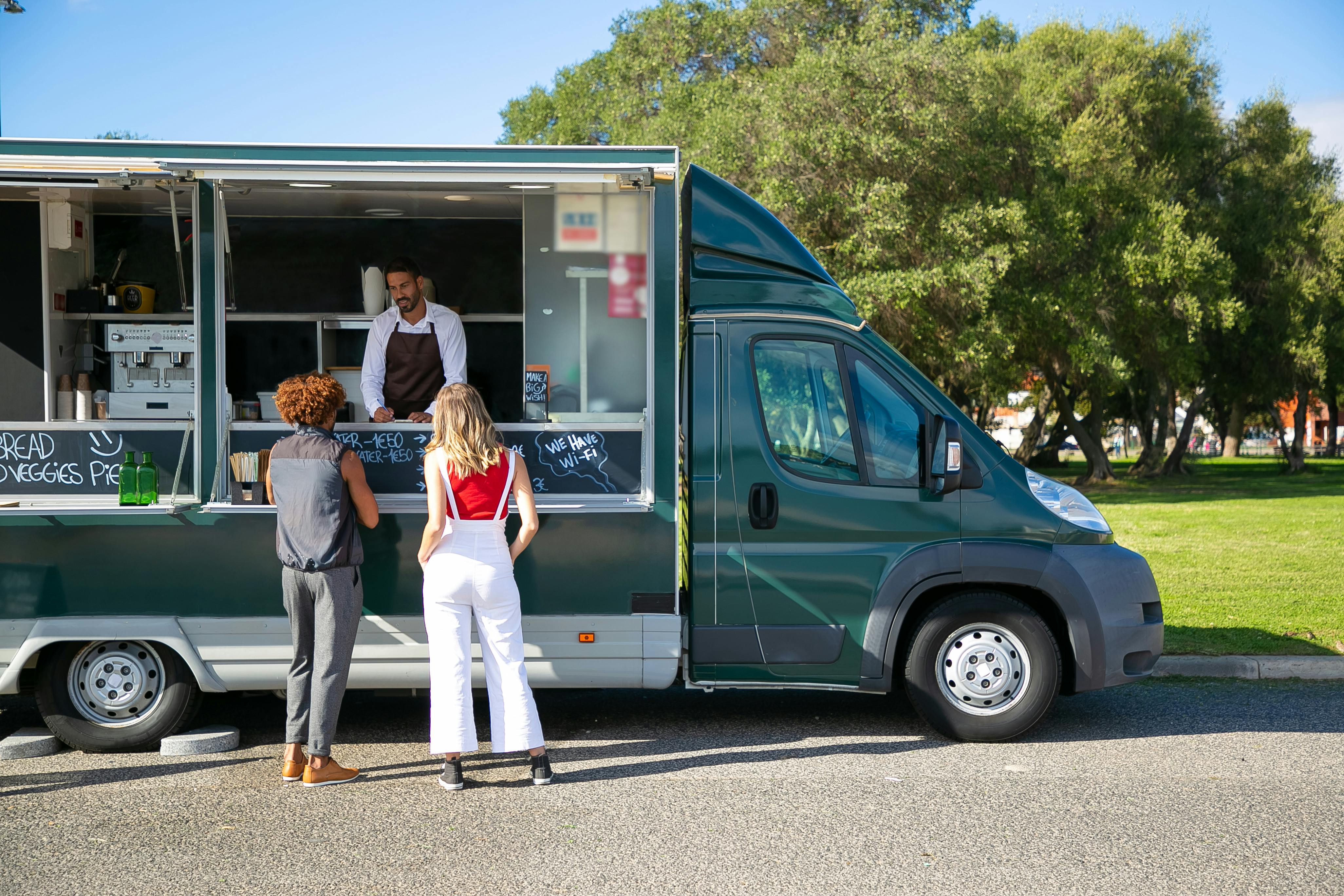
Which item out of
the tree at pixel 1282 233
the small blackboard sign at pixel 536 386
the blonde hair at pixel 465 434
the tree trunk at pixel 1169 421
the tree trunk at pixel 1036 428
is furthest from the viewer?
the tree trunk at pixel 1169 421

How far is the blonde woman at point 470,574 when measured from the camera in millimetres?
4930

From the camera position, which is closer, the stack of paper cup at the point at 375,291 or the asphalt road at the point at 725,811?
the asphalt road at the point at 725,811

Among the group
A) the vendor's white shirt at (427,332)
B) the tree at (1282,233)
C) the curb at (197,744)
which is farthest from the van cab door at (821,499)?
the tree at (1282,233)

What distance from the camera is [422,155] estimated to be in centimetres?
551

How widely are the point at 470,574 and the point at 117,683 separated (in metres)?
2.09

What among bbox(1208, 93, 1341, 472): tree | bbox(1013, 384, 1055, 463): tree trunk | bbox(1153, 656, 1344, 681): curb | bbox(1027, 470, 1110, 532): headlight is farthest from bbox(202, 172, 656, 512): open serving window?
bbox(1013, 384, 1055, 463): tree trunk

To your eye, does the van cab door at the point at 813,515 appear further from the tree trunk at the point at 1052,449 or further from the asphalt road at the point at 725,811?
the tree trunk at the point at 1052,449

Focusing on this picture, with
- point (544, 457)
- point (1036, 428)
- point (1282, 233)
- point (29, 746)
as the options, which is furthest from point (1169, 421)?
point (29, 746)

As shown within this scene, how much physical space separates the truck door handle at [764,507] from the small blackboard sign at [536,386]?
61.2 inches

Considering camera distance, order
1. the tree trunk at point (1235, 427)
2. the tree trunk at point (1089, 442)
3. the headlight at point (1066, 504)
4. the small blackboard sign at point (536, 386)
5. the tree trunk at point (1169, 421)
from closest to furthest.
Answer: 1. the headlight at point (1066, 504)
2. the small blackboard sign at point (536, 386)
3. the tree trunk at point (1089, 442)
4. the tree trunk at point (1169, 421)
5. the tree trunk at point (1235, 427)

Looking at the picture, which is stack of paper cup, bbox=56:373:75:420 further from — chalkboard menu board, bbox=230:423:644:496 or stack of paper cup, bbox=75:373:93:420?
chalkboard menu board, bbox=230:423:644:496

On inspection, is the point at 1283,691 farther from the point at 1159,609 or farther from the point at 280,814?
the point at 280,814

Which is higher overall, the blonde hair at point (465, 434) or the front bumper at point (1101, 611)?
the blonde hair at point (465, 434)

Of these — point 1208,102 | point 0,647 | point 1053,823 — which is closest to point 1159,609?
point 1053,823
